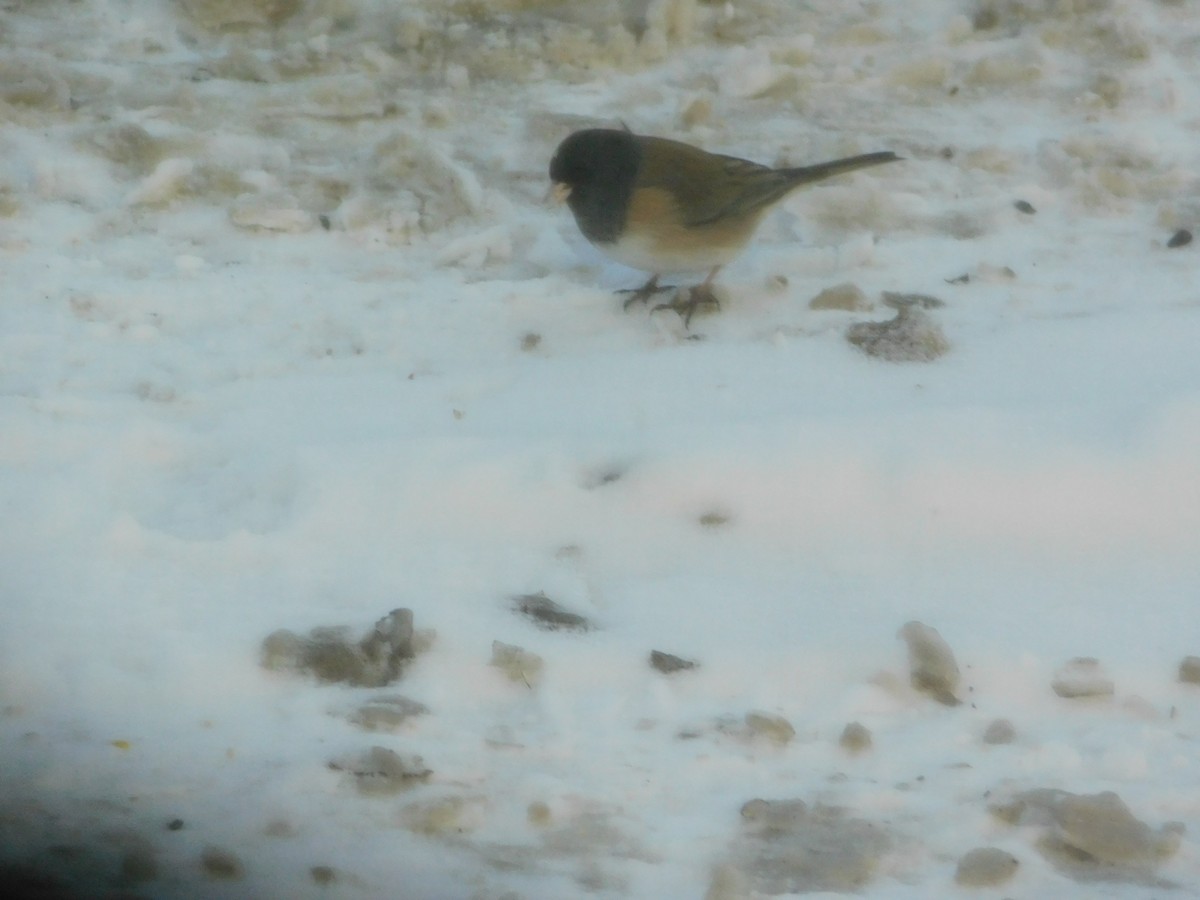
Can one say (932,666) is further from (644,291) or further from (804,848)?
(644,291)

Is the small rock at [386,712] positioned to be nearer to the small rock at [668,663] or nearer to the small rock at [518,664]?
the small rock at [518,664]

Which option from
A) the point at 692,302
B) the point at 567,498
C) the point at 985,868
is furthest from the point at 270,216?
the point at 985,868

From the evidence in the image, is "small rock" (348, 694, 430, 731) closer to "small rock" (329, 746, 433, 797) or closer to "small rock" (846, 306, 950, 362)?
"small rock" (329, 746, 433, 797)

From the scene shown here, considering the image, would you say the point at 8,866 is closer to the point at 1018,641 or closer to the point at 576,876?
the point at 576,876

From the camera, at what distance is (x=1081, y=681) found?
157 centimetres

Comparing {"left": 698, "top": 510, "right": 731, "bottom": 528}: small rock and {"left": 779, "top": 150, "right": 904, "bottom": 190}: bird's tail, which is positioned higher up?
{"left": 779, "top": 150, "right": 904, "bottom": 190}: bird's tail

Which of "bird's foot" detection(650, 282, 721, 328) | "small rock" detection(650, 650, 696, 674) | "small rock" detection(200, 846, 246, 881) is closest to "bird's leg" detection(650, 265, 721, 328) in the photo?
"bird's foot" detection(650, 282, 721, 328)

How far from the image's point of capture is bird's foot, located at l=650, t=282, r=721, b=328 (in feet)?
7.81

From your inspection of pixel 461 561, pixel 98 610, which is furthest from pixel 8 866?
pixel 461 561

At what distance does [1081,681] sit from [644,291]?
3.94 ft

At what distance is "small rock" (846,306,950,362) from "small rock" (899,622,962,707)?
2.23 ft

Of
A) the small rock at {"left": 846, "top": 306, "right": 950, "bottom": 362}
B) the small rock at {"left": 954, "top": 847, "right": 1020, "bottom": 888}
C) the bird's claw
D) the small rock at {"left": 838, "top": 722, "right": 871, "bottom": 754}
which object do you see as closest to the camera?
the small rock at {"left": 954, "top": 847, "right": 1020, "bottom": 888}

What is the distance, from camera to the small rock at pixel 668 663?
1.58 meters

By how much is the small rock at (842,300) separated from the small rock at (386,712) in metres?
1.18
